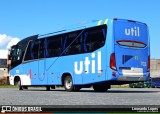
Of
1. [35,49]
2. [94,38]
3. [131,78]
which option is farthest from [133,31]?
[35,49]

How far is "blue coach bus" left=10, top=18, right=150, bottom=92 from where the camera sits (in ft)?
57.8

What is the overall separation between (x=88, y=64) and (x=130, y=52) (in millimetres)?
2186

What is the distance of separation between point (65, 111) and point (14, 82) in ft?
69.0

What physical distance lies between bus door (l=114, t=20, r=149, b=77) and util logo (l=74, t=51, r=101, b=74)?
94 cm

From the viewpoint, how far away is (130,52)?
18.2 metres

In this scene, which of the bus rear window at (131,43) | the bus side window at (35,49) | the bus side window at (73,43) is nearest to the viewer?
the bus rear window at (131,43)

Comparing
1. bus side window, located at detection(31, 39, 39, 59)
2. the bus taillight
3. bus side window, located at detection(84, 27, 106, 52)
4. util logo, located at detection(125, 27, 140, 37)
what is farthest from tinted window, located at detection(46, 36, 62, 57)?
util logo, located at detection(125, 27, 140, 37)

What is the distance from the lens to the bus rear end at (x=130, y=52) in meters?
17.6

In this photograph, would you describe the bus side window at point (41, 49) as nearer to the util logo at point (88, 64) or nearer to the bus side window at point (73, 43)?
the bus side window at point (73, 43)

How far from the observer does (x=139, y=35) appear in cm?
1853

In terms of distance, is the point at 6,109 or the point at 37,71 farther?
the point at 37,71

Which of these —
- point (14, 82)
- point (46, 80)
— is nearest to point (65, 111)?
point (46, 80)

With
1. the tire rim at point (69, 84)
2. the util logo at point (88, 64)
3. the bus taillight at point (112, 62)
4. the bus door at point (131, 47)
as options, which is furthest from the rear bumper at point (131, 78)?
the tire rim at point (69, 84)

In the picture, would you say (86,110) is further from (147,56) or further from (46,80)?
(46,80)
